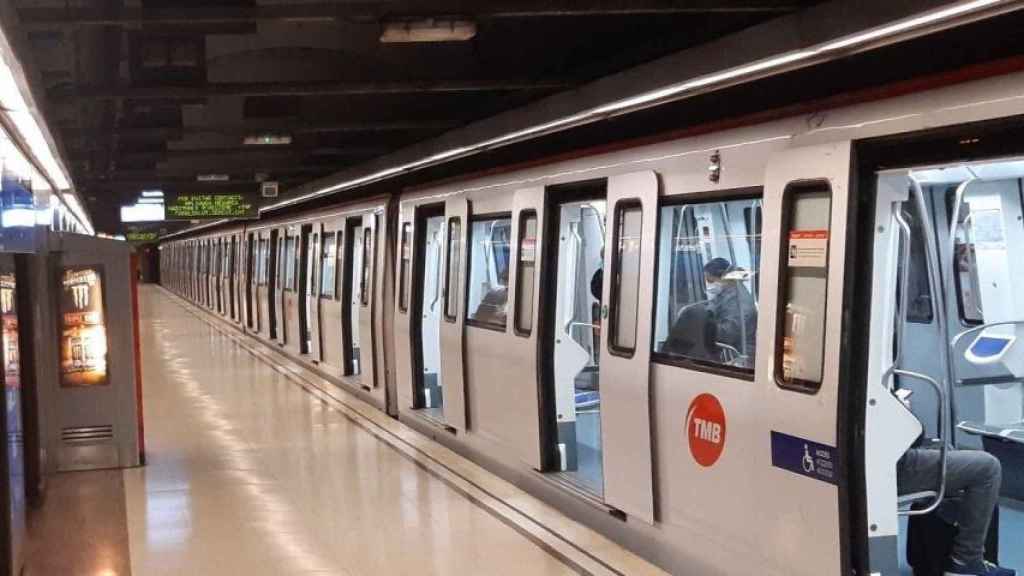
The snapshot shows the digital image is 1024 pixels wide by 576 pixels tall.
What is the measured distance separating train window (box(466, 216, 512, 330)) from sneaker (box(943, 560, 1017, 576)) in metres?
3.75

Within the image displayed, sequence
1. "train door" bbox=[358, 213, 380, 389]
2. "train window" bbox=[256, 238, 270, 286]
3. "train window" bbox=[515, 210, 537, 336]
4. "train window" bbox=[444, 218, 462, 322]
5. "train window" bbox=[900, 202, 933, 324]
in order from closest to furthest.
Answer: "train window" bbox=[900, 202, 933, 324], "train window" bbox=[515, 210, 537, 336], "train window" bbox=[444, 218, 462, 322], "train door" bbox=[358, 213, 380, 389], "train window" bbox=[256, 238, 270, 286]

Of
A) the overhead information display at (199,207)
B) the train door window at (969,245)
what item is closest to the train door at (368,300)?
the train door window at (969,245)

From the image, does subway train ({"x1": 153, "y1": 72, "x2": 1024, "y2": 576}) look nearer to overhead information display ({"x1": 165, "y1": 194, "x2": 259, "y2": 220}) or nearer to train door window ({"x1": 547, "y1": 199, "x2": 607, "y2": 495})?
train door window ({"x1": 547, "y1": 199, "x2": 607, "y2": 495})

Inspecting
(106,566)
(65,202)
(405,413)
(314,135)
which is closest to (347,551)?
(106,566)

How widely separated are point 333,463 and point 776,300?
16.9 ft

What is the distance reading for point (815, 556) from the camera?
4629 mm

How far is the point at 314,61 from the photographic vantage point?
872cm

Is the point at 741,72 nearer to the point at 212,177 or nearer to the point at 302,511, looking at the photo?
the point at 302,511

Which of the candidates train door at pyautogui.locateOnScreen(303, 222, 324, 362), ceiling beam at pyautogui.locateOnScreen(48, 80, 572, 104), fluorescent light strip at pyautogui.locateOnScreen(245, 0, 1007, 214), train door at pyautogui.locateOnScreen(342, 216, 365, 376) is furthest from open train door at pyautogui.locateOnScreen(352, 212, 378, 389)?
ceiling beam at pyautogui.locateOnScreen(48, 80, 572, 104)

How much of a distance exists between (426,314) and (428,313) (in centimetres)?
2

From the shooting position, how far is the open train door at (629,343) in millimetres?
6074

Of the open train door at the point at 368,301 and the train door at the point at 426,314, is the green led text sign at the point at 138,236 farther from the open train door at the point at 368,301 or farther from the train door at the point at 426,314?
the train door at the point at 426,314

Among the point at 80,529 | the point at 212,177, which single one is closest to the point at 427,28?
the point at 80,529

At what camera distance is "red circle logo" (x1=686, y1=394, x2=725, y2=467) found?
5359 mm
